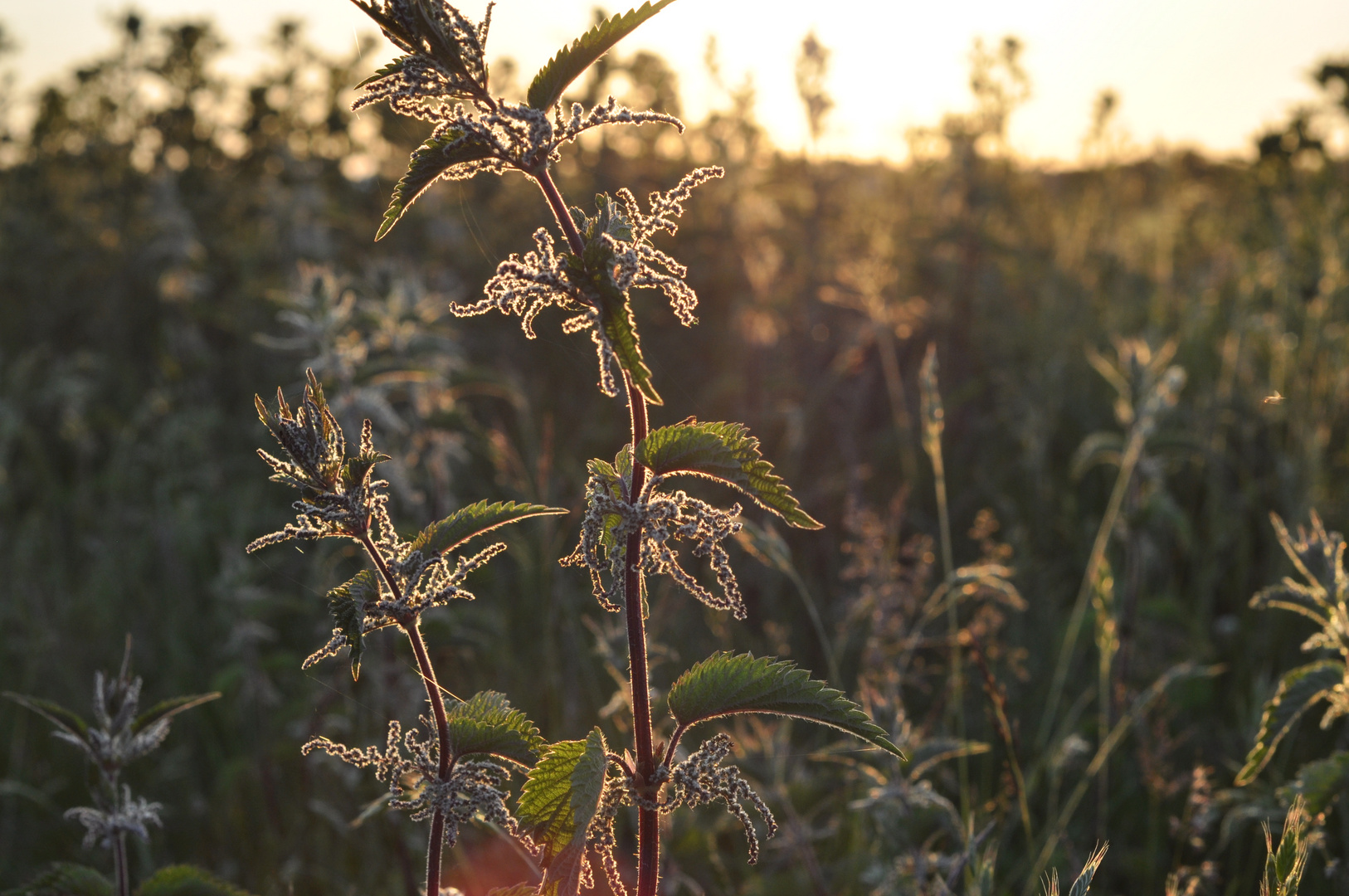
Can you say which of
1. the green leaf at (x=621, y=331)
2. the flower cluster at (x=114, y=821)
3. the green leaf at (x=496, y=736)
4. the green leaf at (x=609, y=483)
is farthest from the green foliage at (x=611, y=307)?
the flower cluster at (x=114, y=821)

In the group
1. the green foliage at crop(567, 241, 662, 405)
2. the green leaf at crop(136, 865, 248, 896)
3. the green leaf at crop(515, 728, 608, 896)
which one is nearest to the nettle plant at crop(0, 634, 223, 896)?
the green leaf at crop(136, 865, 248, 896)

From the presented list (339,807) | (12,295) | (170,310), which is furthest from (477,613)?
(12,295)

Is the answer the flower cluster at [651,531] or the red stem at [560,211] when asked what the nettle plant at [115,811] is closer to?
the flower cluster at [651,531]

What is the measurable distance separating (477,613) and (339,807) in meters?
0.73

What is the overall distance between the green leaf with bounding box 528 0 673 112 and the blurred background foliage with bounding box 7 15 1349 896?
0.81 ft

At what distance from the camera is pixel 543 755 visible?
1032 mm

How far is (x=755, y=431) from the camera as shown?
450cm

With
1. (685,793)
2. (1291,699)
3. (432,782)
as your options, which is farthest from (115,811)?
(1291,699)

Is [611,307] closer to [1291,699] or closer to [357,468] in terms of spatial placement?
[357,468]

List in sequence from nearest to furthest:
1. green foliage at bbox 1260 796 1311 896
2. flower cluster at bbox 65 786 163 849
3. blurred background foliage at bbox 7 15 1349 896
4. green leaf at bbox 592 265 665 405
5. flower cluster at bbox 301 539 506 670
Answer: green leaf at bbox 592 265 665 405 → flower cluster at bbox 301 539 506 670 → green foliage at bbox 1260 796 1311 896 → flower cluster at bbox 65 786 163 849 → blurred background foliage at bbox 7 15 1349 896

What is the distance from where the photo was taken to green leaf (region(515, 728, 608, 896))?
92cm

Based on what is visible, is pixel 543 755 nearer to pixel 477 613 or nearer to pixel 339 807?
pixel 477 613

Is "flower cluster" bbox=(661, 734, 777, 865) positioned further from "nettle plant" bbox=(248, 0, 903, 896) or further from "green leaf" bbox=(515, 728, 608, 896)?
"green leaf" bbox=(515, 728, 608, 896)

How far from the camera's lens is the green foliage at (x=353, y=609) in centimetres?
93
